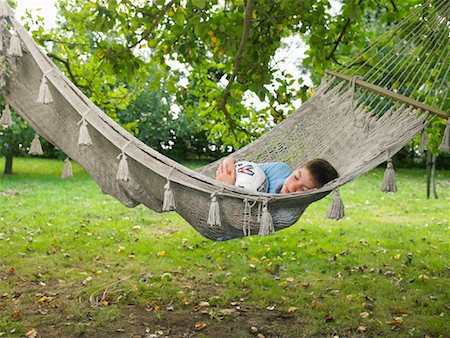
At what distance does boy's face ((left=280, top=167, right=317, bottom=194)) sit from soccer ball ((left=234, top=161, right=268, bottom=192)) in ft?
0.33

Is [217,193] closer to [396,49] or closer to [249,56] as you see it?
[396,49]

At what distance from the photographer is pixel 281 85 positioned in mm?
3770

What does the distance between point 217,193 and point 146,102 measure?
7179 millimetres

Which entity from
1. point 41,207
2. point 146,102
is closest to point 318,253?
point 41,207

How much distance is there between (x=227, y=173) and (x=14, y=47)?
3.17 ft

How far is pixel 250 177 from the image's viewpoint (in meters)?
2.54

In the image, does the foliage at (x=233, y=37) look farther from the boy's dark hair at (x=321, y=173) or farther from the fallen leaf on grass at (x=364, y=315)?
the fallen leaf on grass at (x=364, y=315)

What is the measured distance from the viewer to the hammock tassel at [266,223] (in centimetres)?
Answer: 218

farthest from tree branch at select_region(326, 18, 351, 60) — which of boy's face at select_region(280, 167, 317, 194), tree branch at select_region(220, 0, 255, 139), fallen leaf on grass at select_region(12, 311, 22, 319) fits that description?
fallen leaf on grass at select_region(12, 311, 22, 319)

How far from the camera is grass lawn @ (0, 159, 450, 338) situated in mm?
2906

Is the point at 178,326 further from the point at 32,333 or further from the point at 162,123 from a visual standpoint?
the point at 162,123

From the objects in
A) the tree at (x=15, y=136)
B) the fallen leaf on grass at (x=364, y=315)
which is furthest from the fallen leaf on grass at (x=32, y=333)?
the tree at (x=15, y=136)

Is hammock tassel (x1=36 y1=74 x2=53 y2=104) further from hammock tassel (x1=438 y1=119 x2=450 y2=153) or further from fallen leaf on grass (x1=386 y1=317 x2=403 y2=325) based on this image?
→ fallen leaf on grass (x1=386 y1=317 x2=403 y2=325)

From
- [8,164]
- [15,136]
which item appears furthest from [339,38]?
[8,164]
